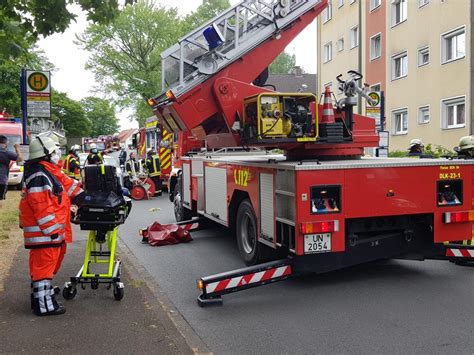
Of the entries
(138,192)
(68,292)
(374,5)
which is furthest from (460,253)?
(374,5)

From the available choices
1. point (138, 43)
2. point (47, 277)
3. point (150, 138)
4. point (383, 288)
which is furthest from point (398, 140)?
point (138, 43)

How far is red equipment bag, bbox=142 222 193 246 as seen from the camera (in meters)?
9.98

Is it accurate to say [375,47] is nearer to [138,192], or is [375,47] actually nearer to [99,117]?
[138,192]

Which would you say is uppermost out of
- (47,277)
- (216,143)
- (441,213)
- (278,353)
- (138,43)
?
(138,43)

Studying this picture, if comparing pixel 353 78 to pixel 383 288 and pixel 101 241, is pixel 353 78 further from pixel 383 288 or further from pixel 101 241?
pixel 101 241

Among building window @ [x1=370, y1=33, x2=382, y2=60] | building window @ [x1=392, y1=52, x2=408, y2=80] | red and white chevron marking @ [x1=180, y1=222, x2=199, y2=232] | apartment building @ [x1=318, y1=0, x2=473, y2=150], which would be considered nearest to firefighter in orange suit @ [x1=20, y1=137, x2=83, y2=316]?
red and white chevron marking @ [x1=180, y1=222, x2=199, y2=232]

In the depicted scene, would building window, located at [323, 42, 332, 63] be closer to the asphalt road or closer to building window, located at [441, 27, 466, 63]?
building window, located at [441, 27, 466, 63]

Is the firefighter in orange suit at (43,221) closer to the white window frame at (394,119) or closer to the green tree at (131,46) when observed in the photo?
the white window frame at (394,119)

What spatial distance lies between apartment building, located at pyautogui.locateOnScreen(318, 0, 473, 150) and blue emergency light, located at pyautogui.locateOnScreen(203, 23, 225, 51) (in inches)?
450

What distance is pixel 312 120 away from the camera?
7.07 metres

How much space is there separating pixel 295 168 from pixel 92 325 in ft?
8.58

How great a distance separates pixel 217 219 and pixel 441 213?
3.73m

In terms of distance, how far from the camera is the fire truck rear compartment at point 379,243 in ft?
21.3

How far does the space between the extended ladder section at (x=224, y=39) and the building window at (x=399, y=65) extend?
19266 mm
